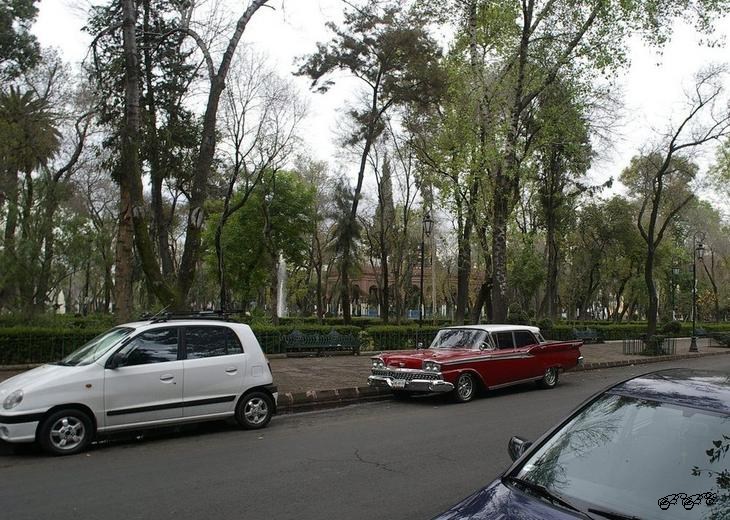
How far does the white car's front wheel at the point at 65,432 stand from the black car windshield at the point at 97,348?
0.77 metres

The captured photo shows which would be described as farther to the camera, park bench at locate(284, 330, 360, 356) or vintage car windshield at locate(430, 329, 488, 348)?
park bench at locate(284, 330, 360, 356)

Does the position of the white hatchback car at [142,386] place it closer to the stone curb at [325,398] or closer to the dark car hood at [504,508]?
the stone curb at [325,398]

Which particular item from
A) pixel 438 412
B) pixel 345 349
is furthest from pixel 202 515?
pixel 345 349

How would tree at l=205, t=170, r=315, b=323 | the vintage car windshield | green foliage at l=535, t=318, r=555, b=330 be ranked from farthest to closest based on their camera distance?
tree at l=205, t=170, r=315, b=323, green foliage at l=535, t=318, r=555, b=330, the vintage car windshield

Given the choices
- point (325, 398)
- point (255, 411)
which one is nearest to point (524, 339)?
point (325, 398)

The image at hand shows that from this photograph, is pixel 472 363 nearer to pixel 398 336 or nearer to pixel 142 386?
pixel 142 386

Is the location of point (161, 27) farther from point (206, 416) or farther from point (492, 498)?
point (492, 498)

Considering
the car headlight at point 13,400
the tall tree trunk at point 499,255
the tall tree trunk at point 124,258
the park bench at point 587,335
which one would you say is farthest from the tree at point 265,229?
the car headlight at point 13,400

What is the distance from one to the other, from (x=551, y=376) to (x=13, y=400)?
11.7 m

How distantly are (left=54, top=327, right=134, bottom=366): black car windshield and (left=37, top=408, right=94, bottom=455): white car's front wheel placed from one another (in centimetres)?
77

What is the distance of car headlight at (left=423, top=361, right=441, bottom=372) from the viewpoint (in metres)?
11.8

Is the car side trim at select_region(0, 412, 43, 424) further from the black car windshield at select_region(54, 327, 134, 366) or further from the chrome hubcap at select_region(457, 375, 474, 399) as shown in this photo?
the chrome hubcap at select_region(457, 375, 474, 399)

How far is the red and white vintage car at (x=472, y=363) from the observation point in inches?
468

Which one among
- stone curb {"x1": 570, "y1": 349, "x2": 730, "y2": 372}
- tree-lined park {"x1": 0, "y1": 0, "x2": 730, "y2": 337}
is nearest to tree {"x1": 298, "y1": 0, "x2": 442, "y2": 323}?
tree-lined park {"x1": 0, "y1": 0, "x2": 730, "y2": 337}
